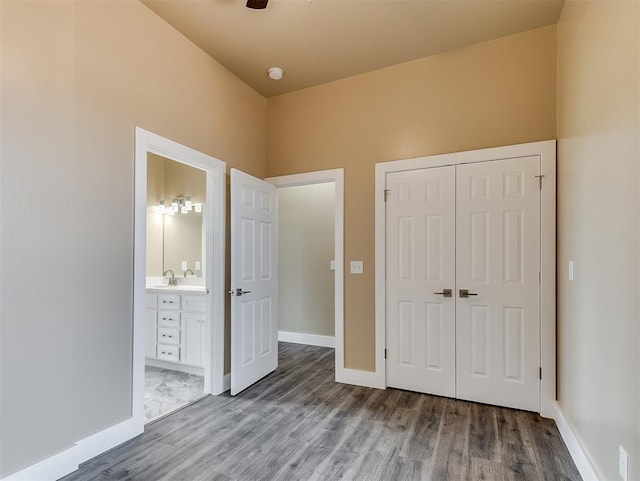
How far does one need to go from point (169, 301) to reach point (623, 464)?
367 centimetres

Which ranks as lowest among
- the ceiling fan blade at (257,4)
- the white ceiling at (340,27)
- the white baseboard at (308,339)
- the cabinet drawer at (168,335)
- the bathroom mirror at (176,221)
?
the white baseboard at (308,339)

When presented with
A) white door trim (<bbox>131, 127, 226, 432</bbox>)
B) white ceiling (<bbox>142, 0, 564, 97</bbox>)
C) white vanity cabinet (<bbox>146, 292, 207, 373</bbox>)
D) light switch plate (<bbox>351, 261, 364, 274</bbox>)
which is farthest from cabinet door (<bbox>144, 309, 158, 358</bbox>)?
white ceiling (<bbox>142, 0, 564, 97</bbox>)

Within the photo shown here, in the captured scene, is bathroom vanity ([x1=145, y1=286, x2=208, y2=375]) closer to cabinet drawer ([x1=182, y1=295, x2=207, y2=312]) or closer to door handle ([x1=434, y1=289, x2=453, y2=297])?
cabinet drawer ([x1=182, y1=295, x2=207, y2=312])

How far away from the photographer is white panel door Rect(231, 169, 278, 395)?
3025 millimetres

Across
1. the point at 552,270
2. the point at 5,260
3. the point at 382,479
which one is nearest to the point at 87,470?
the point at 5,260

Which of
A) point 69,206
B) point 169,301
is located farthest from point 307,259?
point 69,206

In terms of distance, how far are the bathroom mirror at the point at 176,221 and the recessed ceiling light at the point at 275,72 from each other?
162 centimetres

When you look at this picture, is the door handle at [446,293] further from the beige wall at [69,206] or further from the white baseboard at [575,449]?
the beige wall at [69,206]

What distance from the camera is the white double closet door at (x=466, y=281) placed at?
8.79 feet

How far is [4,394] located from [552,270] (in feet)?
11.5

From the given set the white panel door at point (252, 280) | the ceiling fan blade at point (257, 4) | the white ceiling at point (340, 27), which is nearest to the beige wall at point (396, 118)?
the white ceiling at point (340, 27)

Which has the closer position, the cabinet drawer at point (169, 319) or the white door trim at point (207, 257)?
the white door trim at point (207, 257)

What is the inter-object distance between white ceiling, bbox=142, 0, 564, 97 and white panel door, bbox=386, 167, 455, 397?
3.59 ft

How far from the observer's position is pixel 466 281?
288cm
